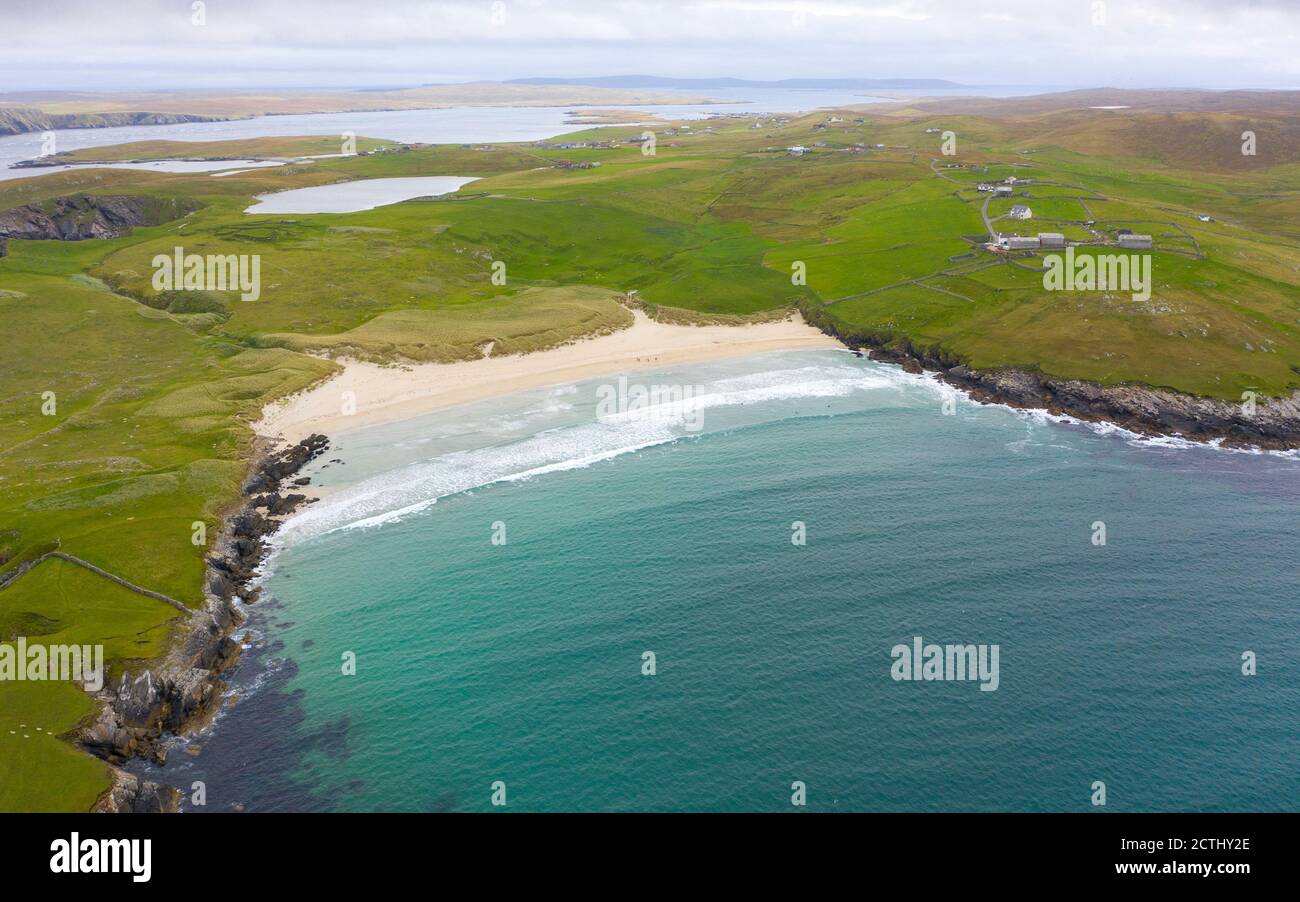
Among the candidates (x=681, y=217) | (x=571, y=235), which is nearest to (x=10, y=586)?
(x=571, y=235)

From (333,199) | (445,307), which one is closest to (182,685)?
(445,307)

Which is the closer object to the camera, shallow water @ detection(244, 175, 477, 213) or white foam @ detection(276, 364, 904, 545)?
white foam @ detection(276, 364, 904, 545)

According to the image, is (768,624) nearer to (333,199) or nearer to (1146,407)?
(1146,407)

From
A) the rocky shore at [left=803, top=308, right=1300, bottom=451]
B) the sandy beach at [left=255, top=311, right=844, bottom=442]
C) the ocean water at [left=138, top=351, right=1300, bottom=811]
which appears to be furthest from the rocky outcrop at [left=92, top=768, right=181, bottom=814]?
the rocky shore at [left=803, top=308, right=1300, bottom=451]

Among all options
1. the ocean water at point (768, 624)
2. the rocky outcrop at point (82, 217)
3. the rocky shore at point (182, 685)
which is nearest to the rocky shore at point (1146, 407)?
the ocean water at point (768, 624)

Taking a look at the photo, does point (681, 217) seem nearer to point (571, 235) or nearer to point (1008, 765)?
point (571, 235)

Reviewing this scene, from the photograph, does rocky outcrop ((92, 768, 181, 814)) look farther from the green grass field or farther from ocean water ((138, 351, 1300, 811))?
ocean water ((138, 351, 1300, 811))
